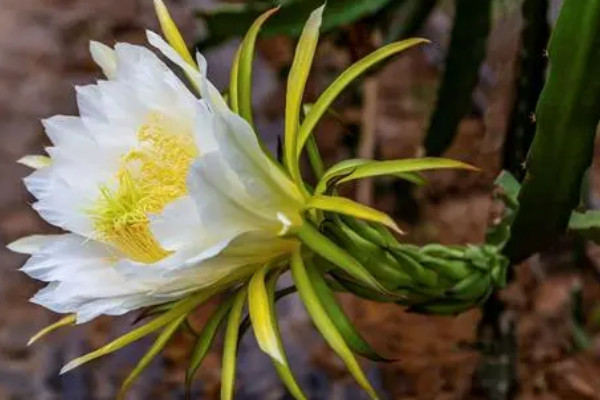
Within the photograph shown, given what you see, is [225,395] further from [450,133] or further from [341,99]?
[341,99]

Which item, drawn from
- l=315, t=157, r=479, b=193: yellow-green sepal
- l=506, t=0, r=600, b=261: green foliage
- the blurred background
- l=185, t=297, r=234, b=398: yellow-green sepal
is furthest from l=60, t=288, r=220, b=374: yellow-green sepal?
the blurred background

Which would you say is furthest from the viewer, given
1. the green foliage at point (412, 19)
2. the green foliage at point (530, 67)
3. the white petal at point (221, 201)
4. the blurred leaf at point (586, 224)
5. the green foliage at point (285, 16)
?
the green foliage at point (412, 19)

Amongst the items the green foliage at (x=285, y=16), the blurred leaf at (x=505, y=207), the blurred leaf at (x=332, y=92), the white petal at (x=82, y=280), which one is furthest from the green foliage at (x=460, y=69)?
the white petal at (x=82, y=280)

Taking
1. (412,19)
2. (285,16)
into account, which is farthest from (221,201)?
(412,19)

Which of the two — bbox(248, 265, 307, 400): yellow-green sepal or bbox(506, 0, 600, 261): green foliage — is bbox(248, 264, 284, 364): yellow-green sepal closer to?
bbox(248, 265, 307, 400): yellow-green sepal

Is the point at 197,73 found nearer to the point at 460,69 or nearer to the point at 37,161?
the point at 37,161

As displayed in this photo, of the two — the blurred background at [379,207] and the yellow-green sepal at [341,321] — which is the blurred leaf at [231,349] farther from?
the blurred background at [379,207]
